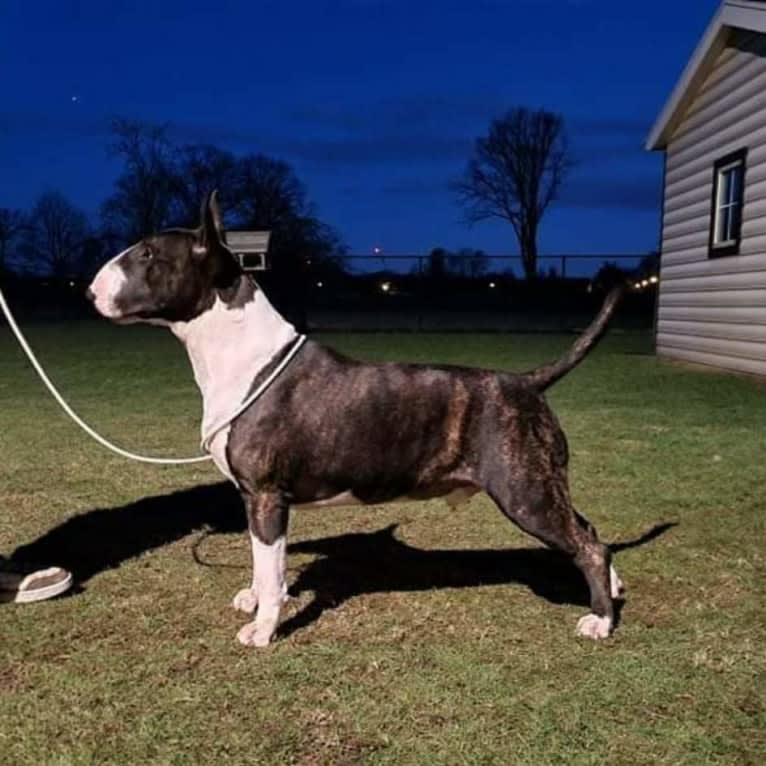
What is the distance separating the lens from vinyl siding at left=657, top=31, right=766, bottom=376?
11.3 meters

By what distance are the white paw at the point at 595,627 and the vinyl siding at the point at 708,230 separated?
9.17m

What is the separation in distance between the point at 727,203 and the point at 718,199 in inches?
7.0

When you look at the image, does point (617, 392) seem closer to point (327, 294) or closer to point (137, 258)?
point (137, 258)

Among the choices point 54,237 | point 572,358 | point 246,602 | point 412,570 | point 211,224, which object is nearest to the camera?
point 211,224

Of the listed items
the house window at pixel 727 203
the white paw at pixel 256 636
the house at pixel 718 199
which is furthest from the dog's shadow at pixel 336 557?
the house window at pixel 727 203

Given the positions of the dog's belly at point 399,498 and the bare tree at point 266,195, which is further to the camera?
the bare tree at point 266,195

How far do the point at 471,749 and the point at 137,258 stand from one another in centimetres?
216

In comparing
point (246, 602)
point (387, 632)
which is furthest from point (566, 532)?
point (246, 602)

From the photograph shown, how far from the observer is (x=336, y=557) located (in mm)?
4273

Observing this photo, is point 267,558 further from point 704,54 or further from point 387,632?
point 704,54

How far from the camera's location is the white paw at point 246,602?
3.48 m

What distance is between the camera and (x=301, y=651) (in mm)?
3100

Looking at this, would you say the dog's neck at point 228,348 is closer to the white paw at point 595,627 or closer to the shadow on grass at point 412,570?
the shadow on grass at point 412,570

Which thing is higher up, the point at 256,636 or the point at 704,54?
the point at 704,54
